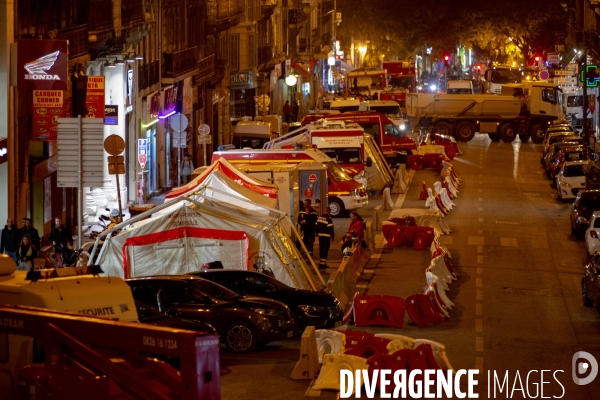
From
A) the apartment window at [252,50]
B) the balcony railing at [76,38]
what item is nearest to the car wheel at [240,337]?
the balcony railing at [76,38]

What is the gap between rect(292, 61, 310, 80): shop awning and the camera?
82775 millimetres

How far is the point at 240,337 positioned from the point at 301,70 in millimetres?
66192

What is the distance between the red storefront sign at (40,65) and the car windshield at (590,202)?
606 inches

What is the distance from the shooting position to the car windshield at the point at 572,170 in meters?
41.4

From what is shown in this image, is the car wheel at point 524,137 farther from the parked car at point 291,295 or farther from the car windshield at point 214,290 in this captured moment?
the car windshield at point 214,290

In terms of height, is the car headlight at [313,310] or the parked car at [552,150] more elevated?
the parked car at [552,150]

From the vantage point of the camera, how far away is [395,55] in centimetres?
9381

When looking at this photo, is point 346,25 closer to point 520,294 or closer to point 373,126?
point 373,126

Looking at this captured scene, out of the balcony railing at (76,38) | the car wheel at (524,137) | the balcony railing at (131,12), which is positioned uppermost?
the balcony railing at (131,12)

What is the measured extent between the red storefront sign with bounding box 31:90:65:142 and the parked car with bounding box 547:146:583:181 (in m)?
22.9

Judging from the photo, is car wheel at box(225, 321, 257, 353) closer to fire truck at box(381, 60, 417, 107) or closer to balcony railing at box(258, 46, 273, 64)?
balcony railing at box(258, 46, 273, 64)

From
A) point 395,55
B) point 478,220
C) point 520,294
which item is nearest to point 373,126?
point 478,220

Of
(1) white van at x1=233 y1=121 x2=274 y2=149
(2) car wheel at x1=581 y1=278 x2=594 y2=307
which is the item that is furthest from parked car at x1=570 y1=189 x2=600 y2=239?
(1) white van at x1=233 y1=121 x2=274 y2=149

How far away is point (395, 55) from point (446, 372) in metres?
78.9
